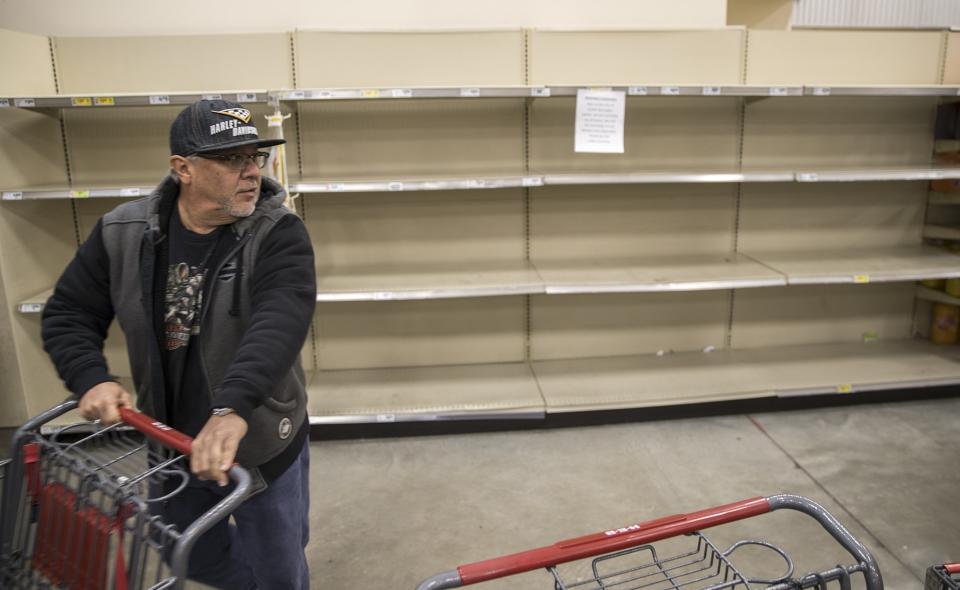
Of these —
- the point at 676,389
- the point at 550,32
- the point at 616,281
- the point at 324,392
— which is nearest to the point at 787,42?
the point at 550,32

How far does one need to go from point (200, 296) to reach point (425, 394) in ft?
7.02

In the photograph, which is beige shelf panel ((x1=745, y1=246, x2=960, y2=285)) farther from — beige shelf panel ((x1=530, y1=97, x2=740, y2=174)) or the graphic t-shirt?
the graphic t-shirt

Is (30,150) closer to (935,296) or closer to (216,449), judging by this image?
(216,449)

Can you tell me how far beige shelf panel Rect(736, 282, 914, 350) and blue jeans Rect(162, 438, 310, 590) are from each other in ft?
10.6

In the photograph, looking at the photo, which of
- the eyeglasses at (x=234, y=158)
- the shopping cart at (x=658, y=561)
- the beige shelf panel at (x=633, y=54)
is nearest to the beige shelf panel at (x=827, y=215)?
the beige shelf panel at (x=633, y=54)

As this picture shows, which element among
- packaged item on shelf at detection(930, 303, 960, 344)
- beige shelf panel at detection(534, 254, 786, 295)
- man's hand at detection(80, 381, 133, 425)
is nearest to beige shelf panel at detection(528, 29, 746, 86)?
beige shelf panel at detection(534, 254, 786, 295)

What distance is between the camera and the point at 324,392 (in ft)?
11.8

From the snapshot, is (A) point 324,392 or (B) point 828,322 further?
(B) point 828,322

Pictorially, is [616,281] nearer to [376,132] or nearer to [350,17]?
[376,132]

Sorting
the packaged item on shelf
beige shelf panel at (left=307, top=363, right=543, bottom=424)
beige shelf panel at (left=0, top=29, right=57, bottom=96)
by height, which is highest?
beige shelf panel at (left=0, top=29, right=57, bottom=96)

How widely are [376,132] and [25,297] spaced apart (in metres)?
1.94

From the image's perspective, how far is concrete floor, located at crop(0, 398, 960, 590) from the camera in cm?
251

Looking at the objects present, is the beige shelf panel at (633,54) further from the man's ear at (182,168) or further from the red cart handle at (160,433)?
the red cart handle at (160,433)

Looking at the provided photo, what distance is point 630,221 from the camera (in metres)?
3.89
